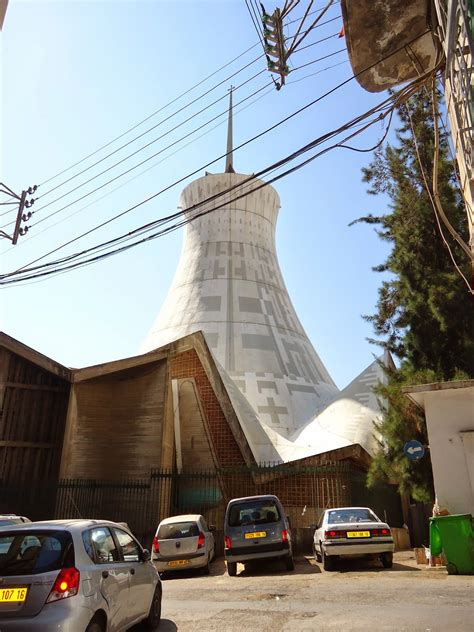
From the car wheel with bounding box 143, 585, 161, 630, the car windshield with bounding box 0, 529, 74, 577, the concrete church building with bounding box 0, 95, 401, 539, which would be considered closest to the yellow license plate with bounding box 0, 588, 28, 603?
the car windshield with bounding box 0, 529, 74, 577

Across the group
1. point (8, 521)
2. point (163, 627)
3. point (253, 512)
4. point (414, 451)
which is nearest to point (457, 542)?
point (414, 451)

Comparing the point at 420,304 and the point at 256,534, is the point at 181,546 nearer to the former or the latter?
the point at 256,534

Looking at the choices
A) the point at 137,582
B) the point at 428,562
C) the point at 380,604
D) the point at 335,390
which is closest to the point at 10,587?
the point at 137,582

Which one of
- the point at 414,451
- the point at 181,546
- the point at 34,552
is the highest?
the point at 414,451

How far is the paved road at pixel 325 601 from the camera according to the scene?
493 centimetres

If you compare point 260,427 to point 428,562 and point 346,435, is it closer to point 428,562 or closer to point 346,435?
point 346,435

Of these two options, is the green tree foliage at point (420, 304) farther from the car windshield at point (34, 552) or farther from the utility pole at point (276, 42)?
the car windshield at point (34, 552)

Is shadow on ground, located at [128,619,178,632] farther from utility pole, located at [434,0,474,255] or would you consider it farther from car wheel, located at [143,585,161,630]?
utility pole, located at [434,0,474,255]

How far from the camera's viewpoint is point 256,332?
2727 cm

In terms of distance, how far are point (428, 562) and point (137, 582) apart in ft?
22.2

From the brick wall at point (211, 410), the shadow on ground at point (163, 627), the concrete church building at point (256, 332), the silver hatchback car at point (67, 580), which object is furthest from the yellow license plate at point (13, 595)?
the concrete church building at point (256, 332)

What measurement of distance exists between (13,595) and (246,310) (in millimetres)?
24912

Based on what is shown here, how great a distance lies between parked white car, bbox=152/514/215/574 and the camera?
9812mm

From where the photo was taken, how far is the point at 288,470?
49.1 feet
